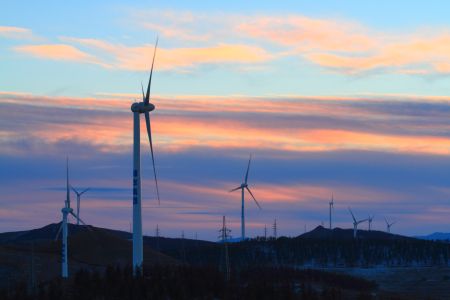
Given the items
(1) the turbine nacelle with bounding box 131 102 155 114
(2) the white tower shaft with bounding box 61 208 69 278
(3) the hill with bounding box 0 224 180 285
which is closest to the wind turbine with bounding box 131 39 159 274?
(1) the turbine nacelle with bounding box 131 102 155 114

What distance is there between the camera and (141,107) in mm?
92250

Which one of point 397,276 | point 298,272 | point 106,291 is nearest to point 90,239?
point 298,272

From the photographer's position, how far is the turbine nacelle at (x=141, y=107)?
92.2 meters

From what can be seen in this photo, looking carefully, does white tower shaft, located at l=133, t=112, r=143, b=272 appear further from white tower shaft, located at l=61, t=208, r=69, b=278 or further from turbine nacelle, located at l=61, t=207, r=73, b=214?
turbine nacelle, located at l=61, t=207, r=73, b=214

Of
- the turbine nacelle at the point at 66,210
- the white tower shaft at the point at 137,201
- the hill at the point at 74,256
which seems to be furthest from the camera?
the hill at the point at 74,256

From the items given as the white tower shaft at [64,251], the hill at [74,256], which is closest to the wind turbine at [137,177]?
the white tower shaft at [64,251]

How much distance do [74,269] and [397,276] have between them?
7116 cm

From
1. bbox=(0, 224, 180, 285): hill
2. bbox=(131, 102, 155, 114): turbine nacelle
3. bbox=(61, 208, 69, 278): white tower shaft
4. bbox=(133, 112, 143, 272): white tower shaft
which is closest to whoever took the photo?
bbox=(133, 112, 143, 272): white tower shaft

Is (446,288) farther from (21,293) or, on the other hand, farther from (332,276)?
(21,293)

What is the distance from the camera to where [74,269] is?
143 m

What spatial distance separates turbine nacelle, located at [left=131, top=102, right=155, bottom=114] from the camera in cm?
9219

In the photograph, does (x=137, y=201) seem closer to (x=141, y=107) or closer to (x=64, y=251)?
(x=141, y=107)

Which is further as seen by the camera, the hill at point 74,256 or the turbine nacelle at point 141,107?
the hill at point 74,256

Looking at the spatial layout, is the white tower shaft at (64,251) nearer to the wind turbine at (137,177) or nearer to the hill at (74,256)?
the hill at (74,256)
